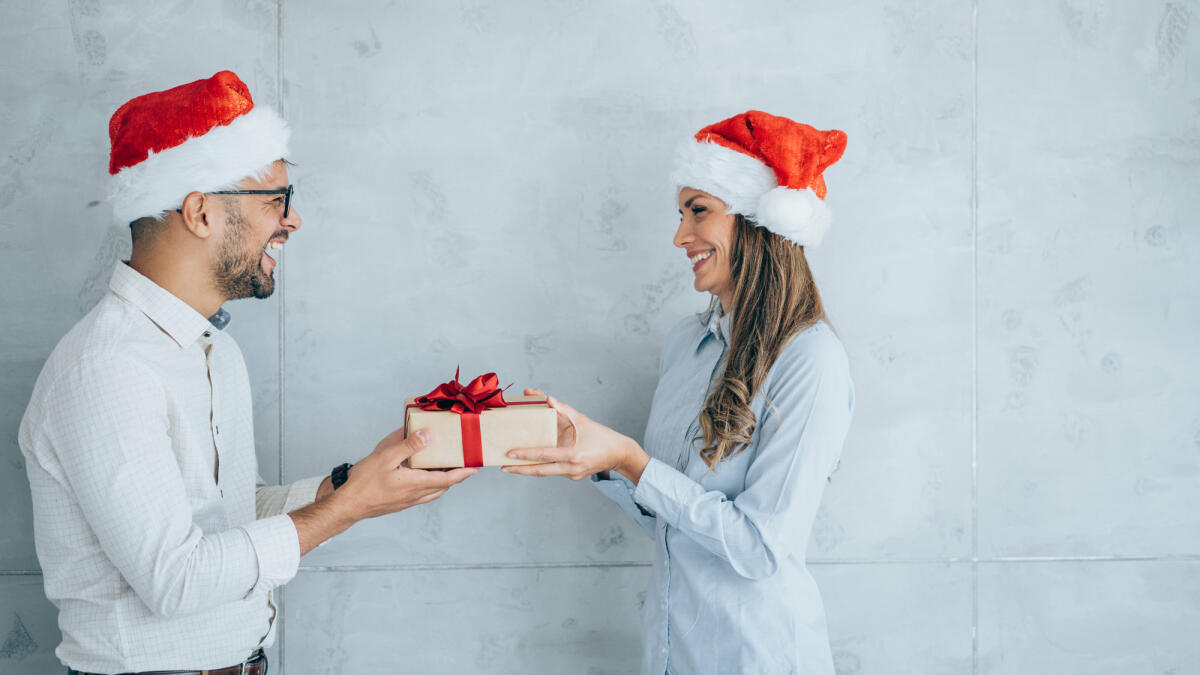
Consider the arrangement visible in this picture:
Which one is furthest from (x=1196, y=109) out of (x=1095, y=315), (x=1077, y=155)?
(x=1095, y=315)

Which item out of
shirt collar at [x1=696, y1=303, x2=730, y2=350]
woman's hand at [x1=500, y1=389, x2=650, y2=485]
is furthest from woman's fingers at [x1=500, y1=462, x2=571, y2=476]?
shirt collar at [x1=696, y1=303, x2=730, y2=350]

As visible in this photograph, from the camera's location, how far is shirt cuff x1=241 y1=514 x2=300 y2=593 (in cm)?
137

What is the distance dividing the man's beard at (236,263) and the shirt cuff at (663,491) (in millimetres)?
861

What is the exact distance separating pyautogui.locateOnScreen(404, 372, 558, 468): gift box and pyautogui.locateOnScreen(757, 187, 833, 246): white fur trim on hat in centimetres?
62

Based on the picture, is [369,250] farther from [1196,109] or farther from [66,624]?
[1196,109]

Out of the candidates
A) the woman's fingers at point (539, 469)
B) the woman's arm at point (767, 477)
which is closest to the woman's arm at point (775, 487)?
the woman's arm at point (767, 477)

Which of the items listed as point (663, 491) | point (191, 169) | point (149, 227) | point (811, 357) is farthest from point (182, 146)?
point (811, 357)

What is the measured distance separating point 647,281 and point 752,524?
81cm

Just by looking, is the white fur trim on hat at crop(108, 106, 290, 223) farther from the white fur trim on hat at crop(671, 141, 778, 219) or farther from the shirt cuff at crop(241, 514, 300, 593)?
the white fur trim on hat at crop(671, 141, 778, 219)

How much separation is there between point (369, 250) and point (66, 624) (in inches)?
41.6

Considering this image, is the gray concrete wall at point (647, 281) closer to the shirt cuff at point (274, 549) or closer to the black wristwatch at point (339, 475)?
the black wristwatch at point (339, 475)

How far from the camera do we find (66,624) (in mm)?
1418

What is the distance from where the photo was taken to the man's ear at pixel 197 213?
57.9 inches

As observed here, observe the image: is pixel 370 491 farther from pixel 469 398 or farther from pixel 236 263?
pixel 236 263
